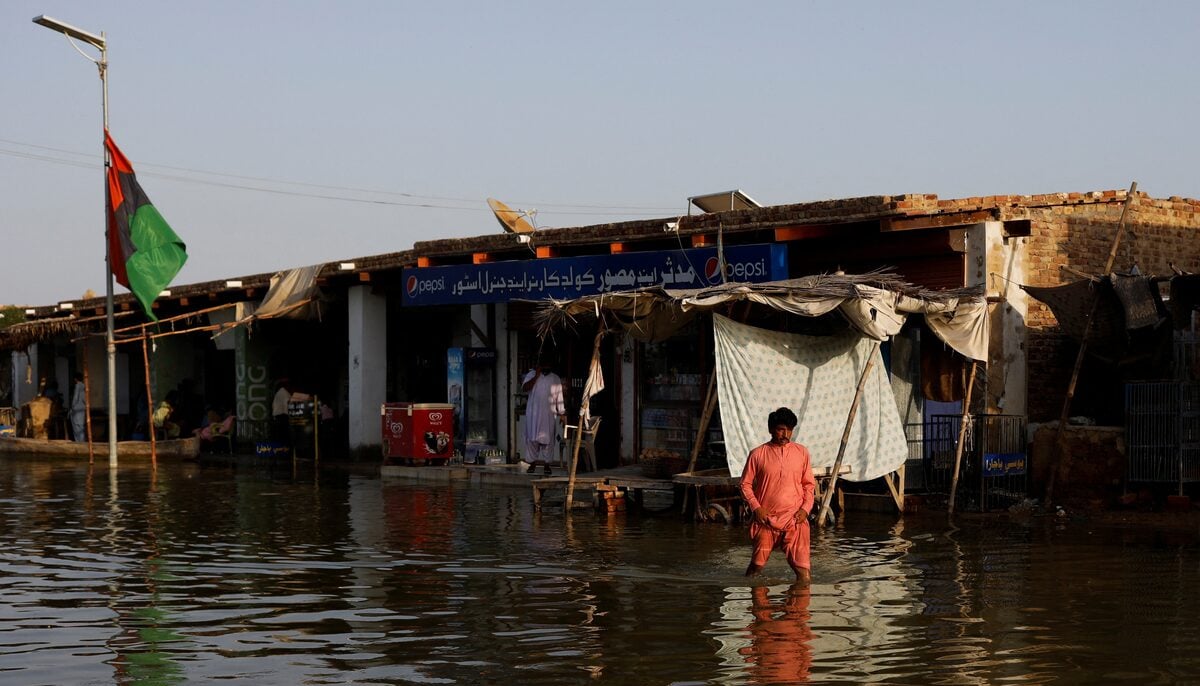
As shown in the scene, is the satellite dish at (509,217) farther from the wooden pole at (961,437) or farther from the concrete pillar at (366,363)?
the wooden pole at (961,437)

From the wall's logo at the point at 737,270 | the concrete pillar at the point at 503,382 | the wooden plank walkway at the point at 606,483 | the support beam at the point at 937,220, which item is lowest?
the wooden plank walkway at the point at 606,483

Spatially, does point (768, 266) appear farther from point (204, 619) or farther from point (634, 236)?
point (204, 619)

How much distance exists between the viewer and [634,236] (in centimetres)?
1903

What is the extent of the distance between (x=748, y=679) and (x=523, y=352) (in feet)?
48.9

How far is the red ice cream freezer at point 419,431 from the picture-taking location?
2091 cm

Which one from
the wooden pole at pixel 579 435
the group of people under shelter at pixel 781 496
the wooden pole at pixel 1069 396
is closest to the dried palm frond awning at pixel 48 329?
the wooden pole at pixel 579 435

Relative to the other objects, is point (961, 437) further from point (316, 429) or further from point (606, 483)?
point (316, 429)

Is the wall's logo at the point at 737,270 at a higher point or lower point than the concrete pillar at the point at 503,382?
higher

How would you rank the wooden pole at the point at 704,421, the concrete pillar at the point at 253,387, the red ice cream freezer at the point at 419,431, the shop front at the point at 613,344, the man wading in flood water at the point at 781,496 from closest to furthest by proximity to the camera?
the man wading in flood water at the point at 781,496
the wooden pole at the point at 704,421
the shop front at the point at 613,344
the red ice cream freezer at the point at 419,431
the concrete pillar at the point at 253,387

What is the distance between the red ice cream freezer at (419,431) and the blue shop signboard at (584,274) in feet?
5.72

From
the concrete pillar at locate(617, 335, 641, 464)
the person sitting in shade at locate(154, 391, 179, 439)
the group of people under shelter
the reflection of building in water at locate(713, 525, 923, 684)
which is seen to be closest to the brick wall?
the concrete pillar at locate(617, 335, 641, 464)

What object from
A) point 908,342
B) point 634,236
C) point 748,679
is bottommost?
point 748,679

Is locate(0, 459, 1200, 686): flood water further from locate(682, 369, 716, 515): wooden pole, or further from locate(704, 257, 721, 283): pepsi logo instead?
locate(704, 257, 721, 283): pepsi logo

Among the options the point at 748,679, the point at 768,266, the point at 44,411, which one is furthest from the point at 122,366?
the point at 748,679
